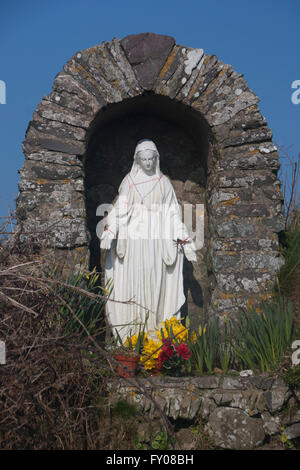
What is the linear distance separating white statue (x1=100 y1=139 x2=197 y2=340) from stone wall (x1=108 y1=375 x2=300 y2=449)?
1.05 metres

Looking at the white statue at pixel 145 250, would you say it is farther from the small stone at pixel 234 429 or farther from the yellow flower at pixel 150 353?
the small stone at pixel 234 429

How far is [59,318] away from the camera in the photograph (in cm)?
378

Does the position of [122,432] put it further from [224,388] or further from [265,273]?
[265,273]

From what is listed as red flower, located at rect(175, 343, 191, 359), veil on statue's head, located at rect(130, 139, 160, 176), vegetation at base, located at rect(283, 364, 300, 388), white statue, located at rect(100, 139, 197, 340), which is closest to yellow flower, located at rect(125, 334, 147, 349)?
white statue, located at rect(100, 139, 197, 340)

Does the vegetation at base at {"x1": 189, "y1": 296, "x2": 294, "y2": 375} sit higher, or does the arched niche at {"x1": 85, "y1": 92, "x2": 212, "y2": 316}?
the arched niche at {"x1": 85, "y1": 92, "x2": 212, "y2": 316}

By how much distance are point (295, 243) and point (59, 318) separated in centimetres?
256

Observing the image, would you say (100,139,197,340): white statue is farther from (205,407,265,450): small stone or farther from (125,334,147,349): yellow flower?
(205,407,265,450): small stone

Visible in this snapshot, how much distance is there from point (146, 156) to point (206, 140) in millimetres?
819

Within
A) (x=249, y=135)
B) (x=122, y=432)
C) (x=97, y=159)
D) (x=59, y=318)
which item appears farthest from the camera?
(x=97, y=159)

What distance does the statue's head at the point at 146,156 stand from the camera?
17.1 feet

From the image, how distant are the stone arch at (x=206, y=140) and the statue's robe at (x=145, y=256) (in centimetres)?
36

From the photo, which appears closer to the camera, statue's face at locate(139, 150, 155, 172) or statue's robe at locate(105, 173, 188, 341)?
statue's robe at locate(105, 173, 188, 341)

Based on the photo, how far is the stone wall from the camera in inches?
145

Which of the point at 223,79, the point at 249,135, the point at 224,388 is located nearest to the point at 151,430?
the point at 224,388
